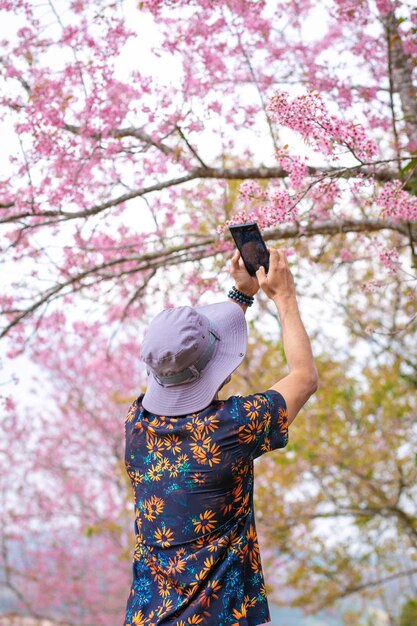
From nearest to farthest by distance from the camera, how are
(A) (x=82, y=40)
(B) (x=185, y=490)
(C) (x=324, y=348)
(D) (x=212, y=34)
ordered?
1. (B) (x=185, y=490)
2. (A) (x=82, y=40)
3. (D) (x=212, y=34)
4. (C) (x=324, y=348)

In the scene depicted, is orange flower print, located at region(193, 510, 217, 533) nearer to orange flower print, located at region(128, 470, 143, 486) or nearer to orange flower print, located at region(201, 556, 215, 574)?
orange flower print, located at region(201, 556, 215, 574)

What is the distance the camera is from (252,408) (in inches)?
68.6

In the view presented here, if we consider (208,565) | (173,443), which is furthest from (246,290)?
(208,565)

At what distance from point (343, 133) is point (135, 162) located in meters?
2.00

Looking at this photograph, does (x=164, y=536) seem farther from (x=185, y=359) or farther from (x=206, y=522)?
(x=185, y=359)

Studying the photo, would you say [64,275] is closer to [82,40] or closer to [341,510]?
[82,40]

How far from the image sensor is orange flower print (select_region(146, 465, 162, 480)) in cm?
182

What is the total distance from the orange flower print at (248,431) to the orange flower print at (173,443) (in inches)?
6.5

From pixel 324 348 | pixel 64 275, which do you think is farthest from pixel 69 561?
pixel 64 275

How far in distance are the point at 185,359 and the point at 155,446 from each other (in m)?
0.25

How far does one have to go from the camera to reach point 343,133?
8.40 feet

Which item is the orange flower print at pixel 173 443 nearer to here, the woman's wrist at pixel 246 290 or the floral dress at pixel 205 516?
the floral dress at pixel 205 516

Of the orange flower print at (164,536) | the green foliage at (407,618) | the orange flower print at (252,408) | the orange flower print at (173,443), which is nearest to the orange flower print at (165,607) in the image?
the orange flower print at (164,536)

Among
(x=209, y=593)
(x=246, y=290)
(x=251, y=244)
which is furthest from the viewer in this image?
(x=246, y=290)
